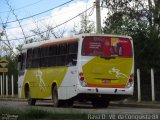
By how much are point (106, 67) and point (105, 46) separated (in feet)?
3.25

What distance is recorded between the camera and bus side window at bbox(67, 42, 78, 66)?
2458cm

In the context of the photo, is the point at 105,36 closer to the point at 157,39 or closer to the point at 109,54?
the point at 109,54

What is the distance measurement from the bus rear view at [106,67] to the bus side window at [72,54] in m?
0.40

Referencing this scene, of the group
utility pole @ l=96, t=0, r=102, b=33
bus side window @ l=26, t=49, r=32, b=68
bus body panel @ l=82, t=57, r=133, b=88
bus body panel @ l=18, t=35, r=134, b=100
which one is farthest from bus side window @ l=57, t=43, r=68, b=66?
utility pole @ l=96, t=0, r=102, b=33

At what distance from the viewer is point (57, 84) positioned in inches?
1035

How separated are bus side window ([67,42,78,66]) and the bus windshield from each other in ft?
1.48

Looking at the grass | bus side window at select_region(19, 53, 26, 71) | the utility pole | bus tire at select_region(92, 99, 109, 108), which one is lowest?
bus tire at select_region(92, 99, 109, 108)

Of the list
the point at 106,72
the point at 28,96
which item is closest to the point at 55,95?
the point at 106,72

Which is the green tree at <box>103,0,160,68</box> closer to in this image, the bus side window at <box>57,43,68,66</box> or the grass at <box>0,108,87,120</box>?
the bus side window at <box>57,43,68,66</box>

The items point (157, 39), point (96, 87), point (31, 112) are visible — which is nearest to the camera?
point (31, 112)

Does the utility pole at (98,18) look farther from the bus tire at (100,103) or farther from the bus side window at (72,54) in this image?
the bus side window at (72,54)

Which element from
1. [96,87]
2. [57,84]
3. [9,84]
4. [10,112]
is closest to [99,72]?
[96,87]

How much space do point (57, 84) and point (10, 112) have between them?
25.7 ft

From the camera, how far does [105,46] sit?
80.9 ft
